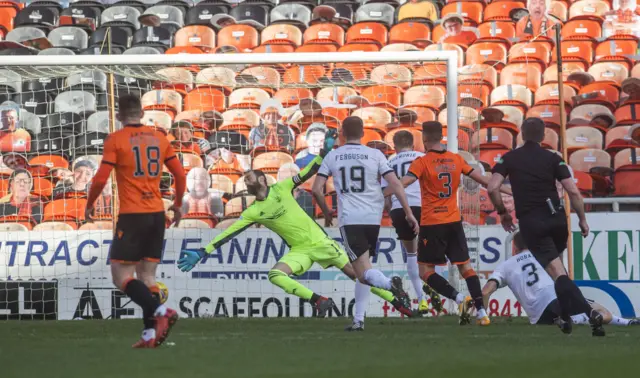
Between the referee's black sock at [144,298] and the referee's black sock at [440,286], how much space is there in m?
3.71

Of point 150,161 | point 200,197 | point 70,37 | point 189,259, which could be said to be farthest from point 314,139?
point 150,161

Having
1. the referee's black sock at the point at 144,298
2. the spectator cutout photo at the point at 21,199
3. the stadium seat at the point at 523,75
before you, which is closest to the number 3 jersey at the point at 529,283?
the referee's black sock at the point at 144,298

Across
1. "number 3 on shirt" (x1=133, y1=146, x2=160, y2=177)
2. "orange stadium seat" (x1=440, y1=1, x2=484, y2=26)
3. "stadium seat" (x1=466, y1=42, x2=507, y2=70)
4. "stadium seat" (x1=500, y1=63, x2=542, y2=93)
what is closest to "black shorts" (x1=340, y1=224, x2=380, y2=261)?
"number 3 on shirt" (x1=133, y1=146, x2=160, y2=177)

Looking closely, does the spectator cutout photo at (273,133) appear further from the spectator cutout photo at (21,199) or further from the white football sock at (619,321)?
the white football sock at (619,321)

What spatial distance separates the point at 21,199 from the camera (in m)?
14.3

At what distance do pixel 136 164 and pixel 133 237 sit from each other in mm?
528

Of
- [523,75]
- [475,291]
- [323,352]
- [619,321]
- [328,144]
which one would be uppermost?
[523,75]

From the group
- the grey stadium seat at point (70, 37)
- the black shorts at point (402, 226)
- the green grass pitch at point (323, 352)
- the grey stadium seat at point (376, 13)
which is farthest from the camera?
the grey stadium seat at point (70, 37)

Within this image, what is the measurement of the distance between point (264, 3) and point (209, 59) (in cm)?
799

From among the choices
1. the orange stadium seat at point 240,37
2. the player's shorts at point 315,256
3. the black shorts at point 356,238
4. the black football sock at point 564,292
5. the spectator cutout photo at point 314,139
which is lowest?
the black football sock at point 564,292

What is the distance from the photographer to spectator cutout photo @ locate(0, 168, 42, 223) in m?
14.1

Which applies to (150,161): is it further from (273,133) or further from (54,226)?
(273,133)

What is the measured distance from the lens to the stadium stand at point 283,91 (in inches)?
571

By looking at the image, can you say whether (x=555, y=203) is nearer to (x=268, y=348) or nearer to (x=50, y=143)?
(x=268, y=348)
